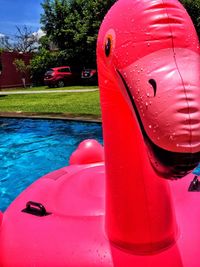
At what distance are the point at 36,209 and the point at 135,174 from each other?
0.77 metres

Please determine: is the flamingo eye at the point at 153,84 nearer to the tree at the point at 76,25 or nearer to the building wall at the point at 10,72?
the tree at the point at 76,25

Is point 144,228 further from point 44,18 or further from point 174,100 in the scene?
point 44,18

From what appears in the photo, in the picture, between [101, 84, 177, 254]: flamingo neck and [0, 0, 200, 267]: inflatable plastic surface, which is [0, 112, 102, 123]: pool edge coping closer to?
[0, 0, 200, 267]: inflatable plastic surface

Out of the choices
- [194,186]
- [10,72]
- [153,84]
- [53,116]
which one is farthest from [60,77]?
[153,84]

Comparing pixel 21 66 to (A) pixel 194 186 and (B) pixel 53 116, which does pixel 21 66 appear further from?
(A) pixel 194 186

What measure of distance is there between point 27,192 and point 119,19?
1458 mm

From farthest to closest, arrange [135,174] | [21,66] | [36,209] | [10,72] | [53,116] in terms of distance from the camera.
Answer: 1. [10,72]
2. [21,66]
3. [53,116]
4. [36,209]
5. [135,174]

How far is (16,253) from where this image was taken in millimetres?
1852

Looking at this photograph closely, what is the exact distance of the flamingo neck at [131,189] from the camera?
4.78 ft

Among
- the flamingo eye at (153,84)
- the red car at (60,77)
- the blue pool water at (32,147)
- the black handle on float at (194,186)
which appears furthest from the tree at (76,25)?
the flamingo eye at (153,84)

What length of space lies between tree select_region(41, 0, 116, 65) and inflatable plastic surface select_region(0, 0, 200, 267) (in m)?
19.6

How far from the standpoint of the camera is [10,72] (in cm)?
2491

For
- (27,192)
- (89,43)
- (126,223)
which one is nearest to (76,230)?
(126,223)

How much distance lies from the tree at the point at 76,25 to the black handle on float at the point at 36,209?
64.0 ft
